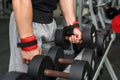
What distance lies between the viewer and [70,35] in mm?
1437

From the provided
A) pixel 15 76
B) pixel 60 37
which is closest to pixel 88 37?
pixel 60 37

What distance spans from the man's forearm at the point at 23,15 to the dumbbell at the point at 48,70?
0.42 ft

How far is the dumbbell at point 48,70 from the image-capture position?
99cm

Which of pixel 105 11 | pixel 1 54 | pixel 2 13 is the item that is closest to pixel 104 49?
pixel 1 54

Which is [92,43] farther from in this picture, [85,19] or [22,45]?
[85,19]

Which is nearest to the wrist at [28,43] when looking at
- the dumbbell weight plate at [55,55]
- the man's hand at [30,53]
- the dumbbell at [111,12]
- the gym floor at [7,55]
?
the man's hand at [30,53]

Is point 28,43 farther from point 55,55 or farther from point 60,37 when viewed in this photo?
point 60,37

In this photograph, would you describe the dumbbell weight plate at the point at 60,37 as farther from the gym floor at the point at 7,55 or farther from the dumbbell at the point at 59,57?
the gym floor at the point at 7,55

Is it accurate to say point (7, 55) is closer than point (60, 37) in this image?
No

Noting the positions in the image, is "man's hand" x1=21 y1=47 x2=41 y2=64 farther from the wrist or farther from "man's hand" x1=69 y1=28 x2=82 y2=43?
"man's hand" x1=69 y1=28 x2=82 y2=43

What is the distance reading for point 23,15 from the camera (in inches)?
42.9

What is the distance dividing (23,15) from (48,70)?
0.25 metres

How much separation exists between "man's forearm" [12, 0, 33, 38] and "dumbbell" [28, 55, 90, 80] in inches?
5.1

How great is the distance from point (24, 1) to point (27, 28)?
4.4 inches
